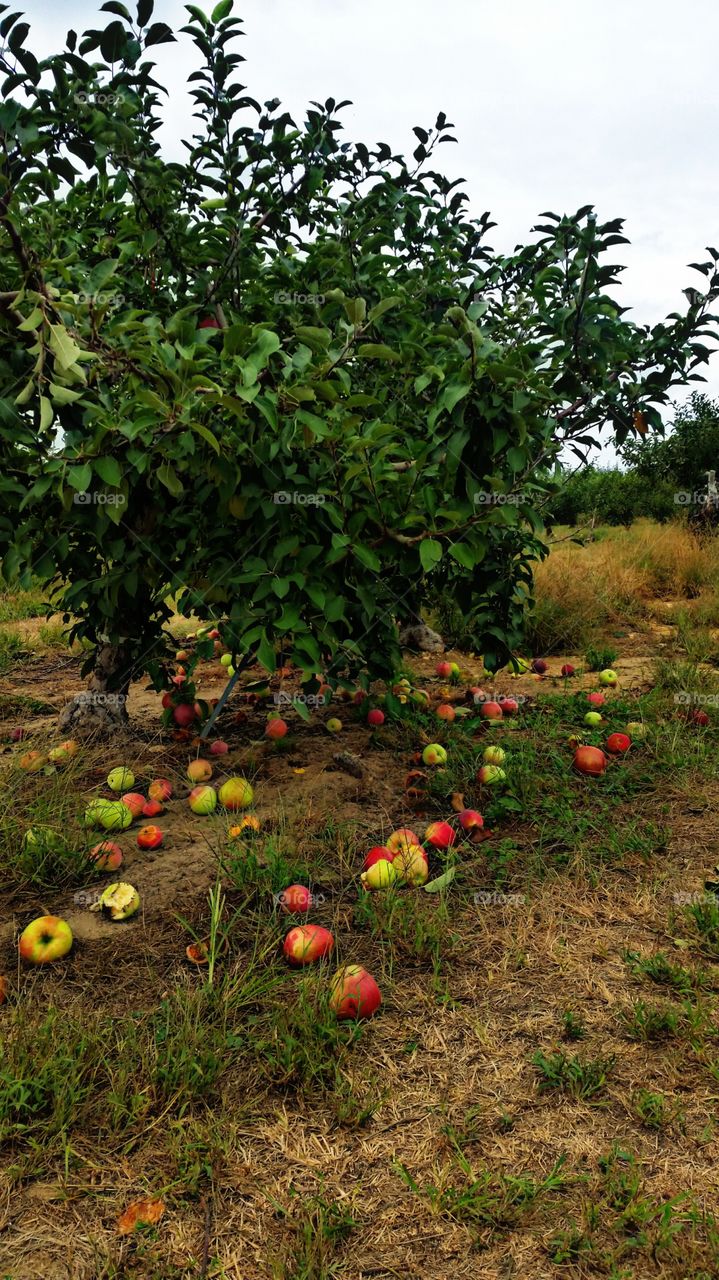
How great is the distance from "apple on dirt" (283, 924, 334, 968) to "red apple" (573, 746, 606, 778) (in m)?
1.67

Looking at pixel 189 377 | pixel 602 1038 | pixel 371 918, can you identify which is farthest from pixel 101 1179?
pixel 189 377

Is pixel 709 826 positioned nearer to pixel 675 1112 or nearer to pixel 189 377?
pixel 675 1112

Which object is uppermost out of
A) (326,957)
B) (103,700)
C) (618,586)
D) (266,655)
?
(266,655)

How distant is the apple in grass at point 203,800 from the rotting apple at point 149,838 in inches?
9.3

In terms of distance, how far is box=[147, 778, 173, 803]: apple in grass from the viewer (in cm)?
319

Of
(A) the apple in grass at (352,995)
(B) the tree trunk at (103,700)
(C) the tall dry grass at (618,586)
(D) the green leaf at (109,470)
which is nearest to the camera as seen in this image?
(A) the apple in grass at (352,995)

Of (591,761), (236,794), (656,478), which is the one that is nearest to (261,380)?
(236,794)

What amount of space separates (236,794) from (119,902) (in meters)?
0.71

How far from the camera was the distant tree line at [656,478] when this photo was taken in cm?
1219

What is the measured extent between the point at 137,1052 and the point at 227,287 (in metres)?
2.77

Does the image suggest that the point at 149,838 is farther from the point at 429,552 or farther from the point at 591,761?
the point at 591,761

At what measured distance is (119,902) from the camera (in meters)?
2.46

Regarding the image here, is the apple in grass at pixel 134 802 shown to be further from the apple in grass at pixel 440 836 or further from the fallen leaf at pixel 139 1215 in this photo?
the fallen leaf at pixel 139 1215

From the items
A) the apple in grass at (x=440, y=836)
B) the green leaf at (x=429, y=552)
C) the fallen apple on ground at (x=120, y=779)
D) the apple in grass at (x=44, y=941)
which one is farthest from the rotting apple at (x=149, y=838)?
the green leaf at (x=429, y=552)
